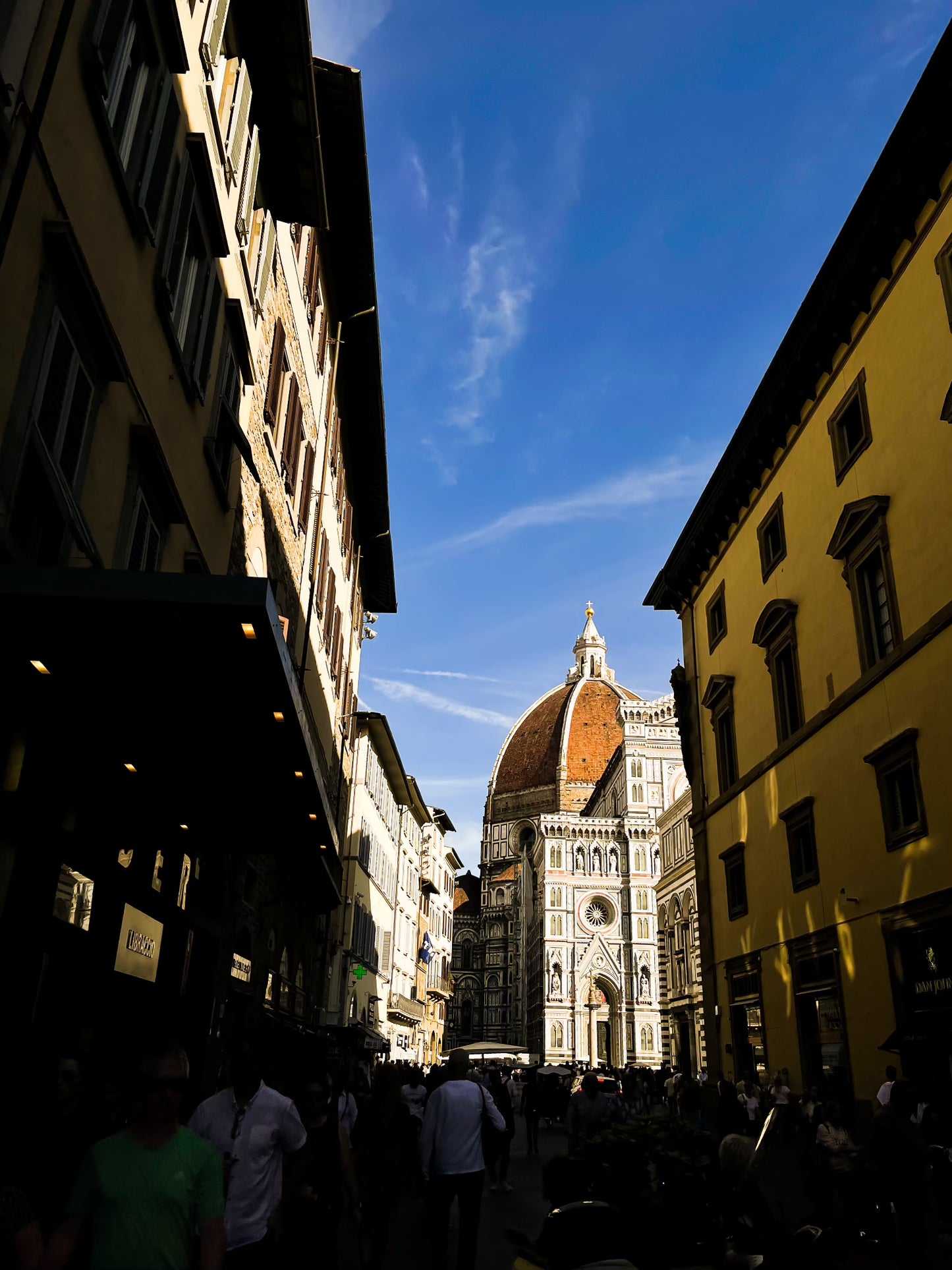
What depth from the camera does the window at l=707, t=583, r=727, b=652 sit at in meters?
24.9

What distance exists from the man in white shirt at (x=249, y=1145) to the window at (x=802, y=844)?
47.4 ft

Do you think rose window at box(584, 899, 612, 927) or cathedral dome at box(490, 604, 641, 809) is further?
cathedral dome at box(490, 604, 641, 809)

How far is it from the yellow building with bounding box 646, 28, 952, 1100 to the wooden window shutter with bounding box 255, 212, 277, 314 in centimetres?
944

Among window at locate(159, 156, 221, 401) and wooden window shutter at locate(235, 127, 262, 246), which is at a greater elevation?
wooden window shutter at locate(235, 127, 262, 246)

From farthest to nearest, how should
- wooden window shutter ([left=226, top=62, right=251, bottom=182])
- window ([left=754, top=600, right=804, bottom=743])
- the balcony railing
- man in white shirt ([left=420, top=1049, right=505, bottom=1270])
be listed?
the balcony railing → window ([left=754, top=600, right=804, bottom=743]) → wooden window shutter ([left=226, top=62, right=251, bottom=182]) → man in white shirt ([left=420, top=1049, right=505, bottom=1270])

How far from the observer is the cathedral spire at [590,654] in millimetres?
148375

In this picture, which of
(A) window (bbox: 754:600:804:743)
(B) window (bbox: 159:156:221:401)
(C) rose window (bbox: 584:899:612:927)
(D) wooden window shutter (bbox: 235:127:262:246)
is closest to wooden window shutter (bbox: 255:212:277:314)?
(D) wooden window shutter (bbox: 235:127:262:246)

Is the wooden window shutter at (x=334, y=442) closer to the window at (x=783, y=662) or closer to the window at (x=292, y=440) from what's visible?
the window at (x=292, y=440)

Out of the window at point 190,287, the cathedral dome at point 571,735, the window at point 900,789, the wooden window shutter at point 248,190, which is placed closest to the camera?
the window at point 190,287

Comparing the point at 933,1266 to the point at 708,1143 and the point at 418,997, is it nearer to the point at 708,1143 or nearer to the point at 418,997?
the point at 708,1143

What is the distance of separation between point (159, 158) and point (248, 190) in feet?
13.4

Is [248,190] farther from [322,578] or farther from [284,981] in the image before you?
[284,981]

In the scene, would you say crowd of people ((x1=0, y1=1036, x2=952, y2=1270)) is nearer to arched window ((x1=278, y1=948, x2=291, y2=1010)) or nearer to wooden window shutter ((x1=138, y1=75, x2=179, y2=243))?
arched window ((x1=278, y1=948, x2=291, y2=1010))

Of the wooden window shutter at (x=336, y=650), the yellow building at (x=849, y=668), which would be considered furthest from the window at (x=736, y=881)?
the wooden window shutter at (x=336, y=650)
